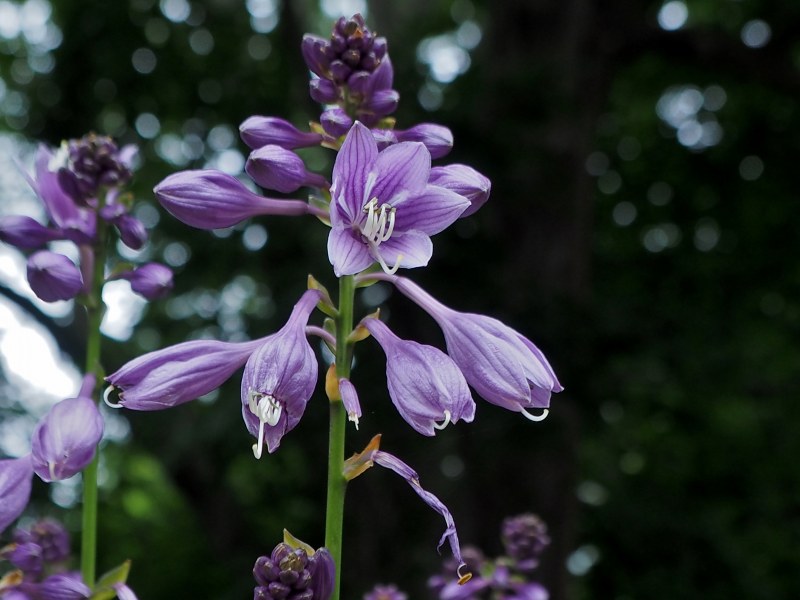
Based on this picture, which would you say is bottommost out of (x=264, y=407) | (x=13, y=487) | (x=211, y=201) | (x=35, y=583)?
(x=35, y=583)

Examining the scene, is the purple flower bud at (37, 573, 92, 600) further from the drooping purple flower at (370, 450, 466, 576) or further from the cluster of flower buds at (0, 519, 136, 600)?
the drooping purple flower at (370, 450, 466, 576)

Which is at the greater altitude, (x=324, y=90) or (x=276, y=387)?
(x=324, y=90)

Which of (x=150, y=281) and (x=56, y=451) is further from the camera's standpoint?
(x=150, y=281)

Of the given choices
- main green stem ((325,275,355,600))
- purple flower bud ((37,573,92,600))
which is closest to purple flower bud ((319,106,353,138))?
main green stem ((325,275,355,600))

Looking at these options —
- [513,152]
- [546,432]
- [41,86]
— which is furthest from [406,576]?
[41,86]

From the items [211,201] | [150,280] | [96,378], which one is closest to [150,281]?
[150,280]

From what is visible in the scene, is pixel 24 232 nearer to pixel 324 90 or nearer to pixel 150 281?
pixel 150 281

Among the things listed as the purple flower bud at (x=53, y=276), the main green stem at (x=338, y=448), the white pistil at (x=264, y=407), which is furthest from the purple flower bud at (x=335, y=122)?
the purple flower bud at (x=53, y=276)
